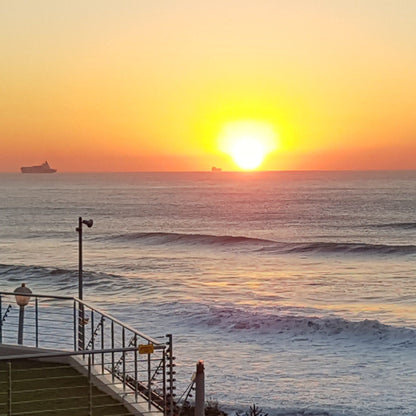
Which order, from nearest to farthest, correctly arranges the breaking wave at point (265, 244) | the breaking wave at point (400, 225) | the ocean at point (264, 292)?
the ocean at point (264, 292)
the breaking wave at point (265, 244)
the breaking wave at point (400, 225)

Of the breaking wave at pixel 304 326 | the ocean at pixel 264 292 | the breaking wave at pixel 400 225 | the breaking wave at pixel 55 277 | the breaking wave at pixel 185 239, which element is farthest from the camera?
the breaking wave at pixel 400 225

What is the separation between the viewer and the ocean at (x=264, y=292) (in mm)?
19391

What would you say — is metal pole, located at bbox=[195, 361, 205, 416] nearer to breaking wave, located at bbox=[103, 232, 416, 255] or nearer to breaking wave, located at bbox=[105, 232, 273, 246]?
breaking wave, located at bbox=[103, 232, 416, 255]

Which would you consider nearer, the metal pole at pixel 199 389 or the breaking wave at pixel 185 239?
the metal pole at pixel 199 389

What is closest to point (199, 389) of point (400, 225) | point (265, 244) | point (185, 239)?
point (265, 244)

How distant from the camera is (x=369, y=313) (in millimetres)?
30641

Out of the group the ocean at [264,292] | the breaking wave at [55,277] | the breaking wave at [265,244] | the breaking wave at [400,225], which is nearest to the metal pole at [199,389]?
the ocean at [264,292]

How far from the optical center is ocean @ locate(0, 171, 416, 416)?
19.4 meters

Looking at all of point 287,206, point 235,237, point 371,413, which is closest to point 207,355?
point 371,413

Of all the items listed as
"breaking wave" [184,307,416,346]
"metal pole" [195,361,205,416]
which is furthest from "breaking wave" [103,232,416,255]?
"metal pole" [195,361,205,416]

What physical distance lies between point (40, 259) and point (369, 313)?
29367 millimetres

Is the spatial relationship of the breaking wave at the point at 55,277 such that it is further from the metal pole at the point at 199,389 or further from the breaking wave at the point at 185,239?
the metal pole at the point at 199,389

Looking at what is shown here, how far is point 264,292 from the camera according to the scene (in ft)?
123

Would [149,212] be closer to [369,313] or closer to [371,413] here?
[369,313]
